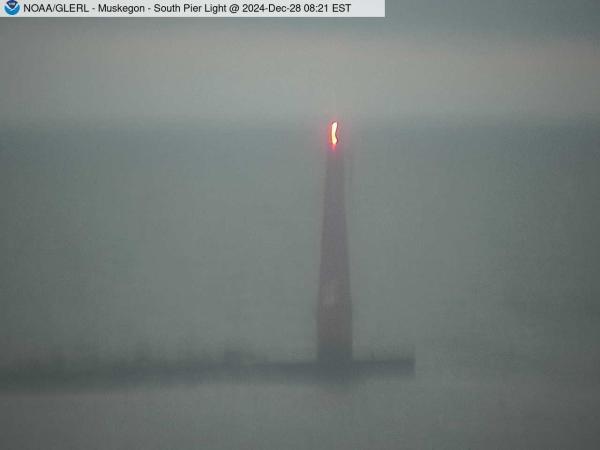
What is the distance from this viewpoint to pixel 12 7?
1246 mm

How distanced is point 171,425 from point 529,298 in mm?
706

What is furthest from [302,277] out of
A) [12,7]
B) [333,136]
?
[12,7]

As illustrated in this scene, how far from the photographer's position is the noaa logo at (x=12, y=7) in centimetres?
124

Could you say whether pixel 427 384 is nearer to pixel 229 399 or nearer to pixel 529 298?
pixel 529 298

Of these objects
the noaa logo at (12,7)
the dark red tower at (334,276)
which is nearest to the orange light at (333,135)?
the dark red tower at (334,276)

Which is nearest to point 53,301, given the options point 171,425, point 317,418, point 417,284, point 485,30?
point 171,425

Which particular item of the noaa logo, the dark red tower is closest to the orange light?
the dark red tower

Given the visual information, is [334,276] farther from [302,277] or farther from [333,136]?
[333,136]

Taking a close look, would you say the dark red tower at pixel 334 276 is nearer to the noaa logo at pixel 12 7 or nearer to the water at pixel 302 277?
the water at pixel 302 277

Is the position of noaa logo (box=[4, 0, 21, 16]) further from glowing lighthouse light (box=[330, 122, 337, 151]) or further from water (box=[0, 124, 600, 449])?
glowing lighthouse light (box=[330, 122, 337, 151])

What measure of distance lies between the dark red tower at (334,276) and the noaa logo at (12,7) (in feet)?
2.01

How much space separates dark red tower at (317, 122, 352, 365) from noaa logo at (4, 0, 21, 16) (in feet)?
2.01

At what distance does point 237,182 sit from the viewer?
1272 millimetres

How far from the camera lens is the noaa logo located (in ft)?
4.08
